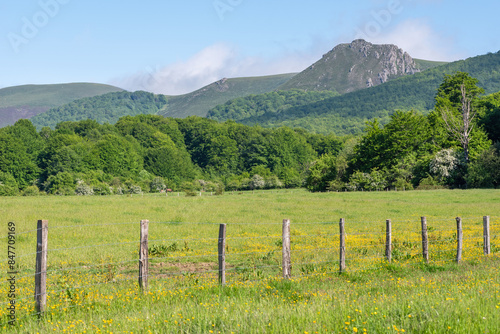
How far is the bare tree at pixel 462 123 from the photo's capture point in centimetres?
7300

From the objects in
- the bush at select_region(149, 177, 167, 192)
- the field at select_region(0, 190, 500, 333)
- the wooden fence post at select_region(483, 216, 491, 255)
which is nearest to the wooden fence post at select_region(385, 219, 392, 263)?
the field at select_region(0, 190, 500, 333)

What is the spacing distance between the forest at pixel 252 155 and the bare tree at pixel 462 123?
0.23 meters

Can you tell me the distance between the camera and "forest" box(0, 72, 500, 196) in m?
74.8

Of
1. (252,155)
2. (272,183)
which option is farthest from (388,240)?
(252,155)

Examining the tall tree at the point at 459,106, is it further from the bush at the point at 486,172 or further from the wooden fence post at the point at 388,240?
the wooden fence post at the point at 388,240

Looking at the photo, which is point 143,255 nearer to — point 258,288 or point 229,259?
point 258,288

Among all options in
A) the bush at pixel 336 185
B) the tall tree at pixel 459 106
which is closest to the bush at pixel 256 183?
the bush at pixel 336 185

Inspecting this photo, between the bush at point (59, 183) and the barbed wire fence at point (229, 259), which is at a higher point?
the bush at point (59, 183)

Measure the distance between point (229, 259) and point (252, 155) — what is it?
5814 inches

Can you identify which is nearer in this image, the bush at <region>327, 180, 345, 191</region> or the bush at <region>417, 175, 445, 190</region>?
the bush at <region>417, 175, 445, 190</region>

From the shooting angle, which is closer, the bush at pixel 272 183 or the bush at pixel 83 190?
the bush at pixel 83 190

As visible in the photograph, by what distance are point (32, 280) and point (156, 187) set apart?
4384 inches

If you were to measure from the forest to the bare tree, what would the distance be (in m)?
0.23

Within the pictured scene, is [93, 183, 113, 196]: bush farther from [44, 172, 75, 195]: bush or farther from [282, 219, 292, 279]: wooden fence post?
[282, 219, 292, 279]: wooden fence post
